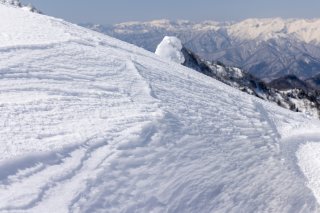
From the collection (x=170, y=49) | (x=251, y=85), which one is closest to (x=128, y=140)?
(x=170, y=49)

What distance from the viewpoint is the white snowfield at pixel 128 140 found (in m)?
9.38

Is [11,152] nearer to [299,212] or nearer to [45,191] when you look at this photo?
[45,191]

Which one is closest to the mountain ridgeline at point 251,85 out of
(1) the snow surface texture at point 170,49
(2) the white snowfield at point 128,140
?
(1) the snow surface texture at point 170,49

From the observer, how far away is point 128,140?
37.4 ft

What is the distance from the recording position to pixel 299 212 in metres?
12.5

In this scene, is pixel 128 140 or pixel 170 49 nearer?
pixel 128 140

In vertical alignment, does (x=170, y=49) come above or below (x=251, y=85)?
above

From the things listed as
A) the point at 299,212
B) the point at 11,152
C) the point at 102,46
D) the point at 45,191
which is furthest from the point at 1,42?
the point at 299,212

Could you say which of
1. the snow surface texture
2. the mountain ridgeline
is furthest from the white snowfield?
the mountain ridgeline

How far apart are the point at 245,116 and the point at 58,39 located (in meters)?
8.08

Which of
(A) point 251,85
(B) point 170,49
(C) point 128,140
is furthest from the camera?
(A) point 251,85

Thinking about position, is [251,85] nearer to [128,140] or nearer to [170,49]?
[170,49]

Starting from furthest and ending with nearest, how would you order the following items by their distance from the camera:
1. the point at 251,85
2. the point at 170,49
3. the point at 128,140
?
the point at 251,85, the point at 170,49, the point at 128,140

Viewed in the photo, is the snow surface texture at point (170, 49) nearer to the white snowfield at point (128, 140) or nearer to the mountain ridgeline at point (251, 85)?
the mountain ridgeline at point (251, 85)
